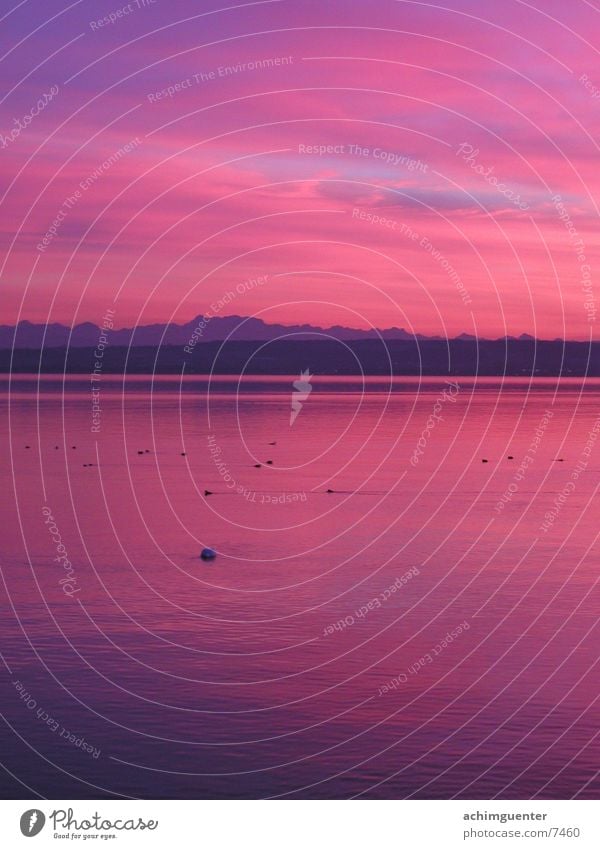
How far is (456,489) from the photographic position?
2443 inches

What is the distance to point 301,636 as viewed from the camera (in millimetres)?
31047

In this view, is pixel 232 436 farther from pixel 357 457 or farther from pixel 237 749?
pixel 237 749

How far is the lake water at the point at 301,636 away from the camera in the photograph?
22.7 metres

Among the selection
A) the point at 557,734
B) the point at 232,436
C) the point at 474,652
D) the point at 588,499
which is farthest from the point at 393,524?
the point at 232,436

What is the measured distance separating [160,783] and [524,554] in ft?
74.4
